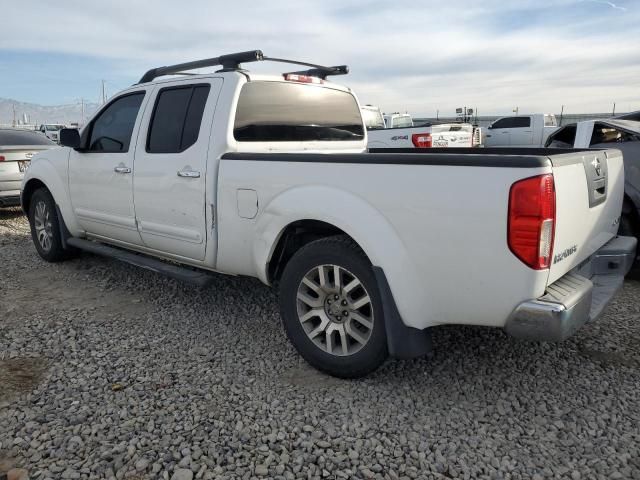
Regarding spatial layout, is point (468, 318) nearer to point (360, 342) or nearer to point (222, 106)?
point (360, 342)

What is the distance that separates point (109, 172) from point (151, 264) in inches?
39.6

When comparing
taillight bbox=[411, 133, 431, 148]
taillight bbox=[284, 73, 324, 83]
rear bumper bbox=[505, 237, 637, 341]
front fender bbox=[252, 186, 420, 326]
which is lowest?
rear bumper bbox=[505, 237, 637, 341]

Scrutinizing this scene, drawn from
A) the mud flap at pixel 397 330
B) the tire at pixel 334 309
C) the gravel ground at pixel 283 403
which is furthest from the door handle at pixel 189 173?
the mud flap at pixel 397 330

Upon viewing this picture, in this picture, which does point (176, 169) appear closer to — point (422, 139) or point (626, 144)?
point (626, 144)

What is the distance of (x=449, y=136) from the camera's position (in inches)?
499

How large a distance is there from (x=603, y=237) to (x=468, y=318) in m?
1.32

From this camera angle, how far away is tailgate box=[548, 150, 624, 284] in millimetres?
2455

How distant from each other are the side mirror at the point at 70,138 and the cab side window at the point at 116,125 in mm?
124

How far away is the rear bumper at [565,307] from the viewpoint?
235cm

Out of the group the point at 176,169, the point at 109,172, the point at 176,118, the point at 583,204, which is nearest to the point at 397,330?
the point at 583,204

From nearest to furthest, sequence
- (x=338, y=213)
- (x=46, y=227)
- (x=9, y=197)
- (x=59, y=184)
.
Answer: (x=338, y=213)
(x=59, y=184)
(x=46, y=227)
(x=9, y=197)

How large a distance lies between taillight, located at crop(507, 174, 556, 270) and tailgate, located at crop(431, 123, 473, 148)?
1038 cm

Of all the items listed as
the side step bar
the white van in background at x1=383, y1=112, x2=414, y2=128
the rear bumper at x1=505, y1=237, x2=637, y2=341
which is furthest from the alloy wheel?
the white van in background at x1=383, y1=112, x2=414, y2=128

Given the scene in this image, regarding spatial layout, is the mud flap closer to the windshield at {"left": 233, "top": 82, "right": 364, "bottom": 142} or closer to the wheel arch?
the windshield at {"left": 233, "top": 82, "right": 364, "bottom": 142}
